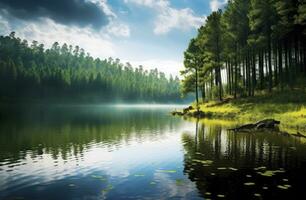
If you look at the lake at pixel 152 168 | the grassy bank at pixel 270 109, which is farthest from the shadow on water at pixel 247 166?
the grassy bank at pixel 270 109

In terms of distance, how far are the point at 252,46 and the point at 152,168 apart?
136ft

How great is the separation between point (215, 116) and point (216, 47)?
49.5 feet

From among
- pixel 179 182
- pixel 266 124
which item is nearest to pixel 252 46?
pixel 266 124

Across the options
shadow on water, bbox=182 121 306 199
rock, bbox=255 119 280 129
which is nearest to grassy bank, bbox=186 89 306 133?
rock, bbox=255 119 280 129

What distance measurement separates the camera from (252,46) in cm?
5391

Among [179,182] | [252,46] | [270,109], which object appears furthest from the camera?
[252,46]

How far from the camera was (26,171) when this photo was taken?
54.5ft

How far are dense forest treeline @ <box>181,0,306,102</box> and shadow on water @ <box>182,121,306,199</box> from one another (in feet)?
86.3

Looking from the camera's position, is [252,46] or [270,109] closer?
[270,109]

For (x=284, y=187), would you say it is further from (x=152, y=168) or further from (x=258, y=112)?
(x=258, y=112)

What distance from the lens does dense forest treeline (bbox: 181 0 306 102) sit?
166 ft

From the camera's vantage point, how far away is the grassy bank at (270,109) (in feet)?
121

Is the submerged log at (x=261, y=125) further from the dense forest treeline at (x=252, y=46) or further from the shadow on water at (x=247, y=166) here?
the dense forest treeline at (x=252, y=46)

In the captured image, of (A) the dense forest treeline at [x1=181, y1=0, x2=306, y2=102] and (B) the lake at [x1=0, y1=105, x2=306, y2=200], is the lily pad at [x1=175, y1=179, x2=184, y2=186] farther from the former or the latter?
(A) the dense forest treeline at [x1=181, y1=0, x2=306, y2=102]
